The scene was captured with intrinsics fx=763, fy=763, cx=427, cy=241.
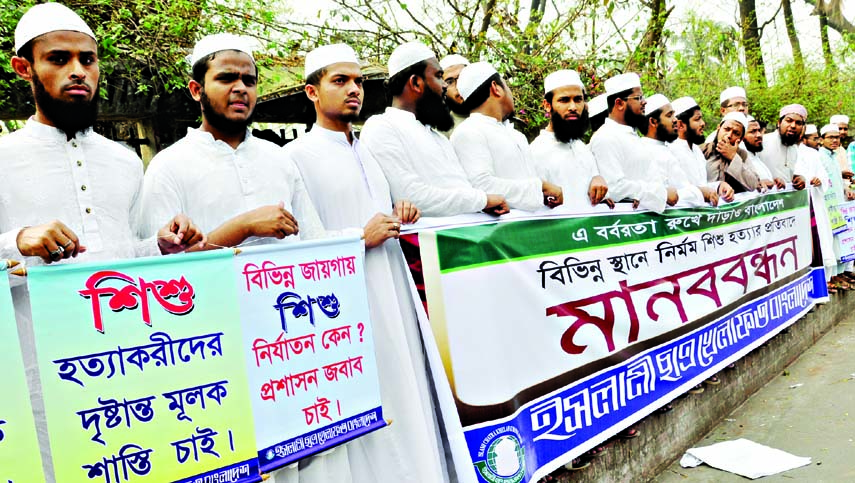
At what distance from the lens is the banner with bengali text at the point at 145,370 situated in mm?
1959

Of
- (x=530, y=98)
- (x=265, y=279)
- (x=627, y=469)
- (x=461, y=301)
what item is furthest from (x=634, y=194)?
Result: (x=530, y=98)

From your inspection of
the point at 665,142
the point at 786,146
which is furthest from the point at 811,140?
the point at 665,142

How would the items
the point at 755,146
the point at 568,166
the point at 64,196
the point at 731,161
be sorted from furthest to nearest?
the point at 755,146, the point at 731,161, the point at 568,166, the point at 64,196

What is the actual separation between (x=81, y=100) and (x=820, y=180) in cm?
650

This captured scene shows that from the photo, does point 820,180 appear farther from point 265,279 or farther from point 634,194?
point 265,279

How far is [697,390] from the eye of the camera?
14.6 ft

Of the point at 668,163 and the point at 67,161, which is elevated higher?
the point at 67,161

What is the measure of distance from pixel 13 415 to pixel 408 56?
2508 millimetres

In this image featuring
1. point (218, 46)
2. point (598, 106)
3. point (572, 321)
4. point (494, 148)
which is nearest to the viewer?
point (218, 46)

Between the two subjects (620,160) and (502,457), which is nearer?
(502,457)

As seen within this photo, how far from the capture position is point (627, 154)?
5.14 metres

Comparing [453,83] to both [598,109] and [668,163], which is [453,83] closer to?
[668,163]

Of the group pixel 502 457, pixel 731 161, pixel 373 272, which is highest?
pixel 731 161

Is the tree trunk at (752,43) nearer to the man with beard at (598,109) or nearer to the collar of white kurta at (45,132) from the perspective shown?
the man with beard at (598,109)
